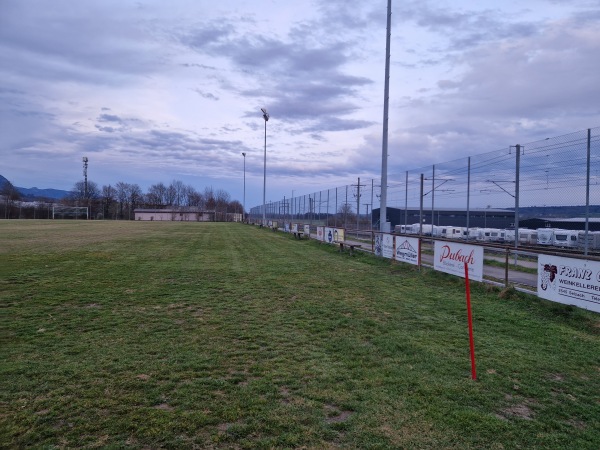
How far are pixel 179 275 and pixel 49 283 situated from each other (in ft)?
10.8

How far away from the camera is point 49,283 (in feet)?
34.7

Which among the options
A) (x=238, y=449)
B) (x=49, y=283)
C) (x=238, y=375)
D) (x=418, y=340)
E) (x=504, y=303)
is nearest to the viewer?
(x=238, y=449)

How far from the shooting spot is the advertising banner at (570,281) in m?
7.13

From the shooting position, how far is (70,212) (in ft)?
355

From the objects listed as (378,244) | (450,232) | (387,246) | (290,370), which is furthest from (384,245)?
(290,370)

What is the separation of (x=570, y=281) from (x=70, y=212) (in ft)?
389

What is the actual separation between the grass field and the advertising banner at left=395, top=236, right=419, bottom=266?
13.7 feet

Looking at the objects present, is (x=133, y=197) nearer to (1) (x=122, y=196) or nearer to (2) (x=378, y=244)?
(1) (x=122, y=196)

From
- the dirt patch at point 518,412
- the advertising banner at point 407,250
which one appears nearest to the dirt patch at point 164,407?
the dirt patch at point 518,412

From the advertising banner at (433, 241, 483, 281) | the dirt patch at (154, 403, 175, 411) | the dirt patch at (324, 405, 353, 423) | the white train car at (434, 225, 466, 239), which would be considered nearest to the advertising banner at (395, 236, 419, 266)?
the advertising banner at (433, 241, 483, 281)

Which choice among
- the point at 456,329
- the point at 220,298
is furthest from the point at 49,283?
the point at 456,329

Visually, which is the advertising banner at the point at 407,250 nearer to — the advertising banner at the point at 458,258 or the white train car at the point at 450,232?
the advertising banner at the point at 458,258

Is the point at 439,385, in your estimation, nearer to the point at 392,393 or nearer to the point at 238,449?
the point at 392,393

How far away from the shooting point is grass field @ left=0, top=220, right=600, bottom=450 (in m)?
3.51
